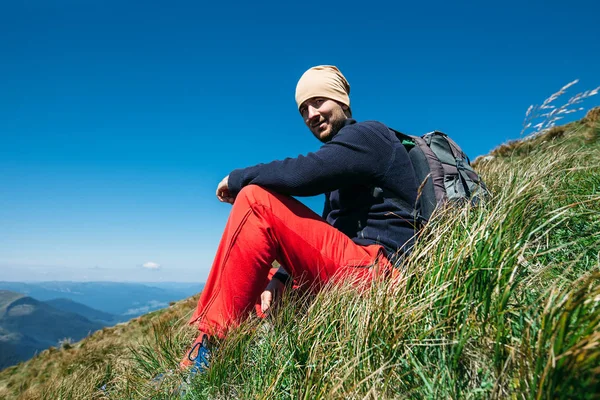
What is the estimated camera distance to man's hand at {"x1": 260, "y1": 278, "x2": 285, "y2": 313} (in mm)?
2768

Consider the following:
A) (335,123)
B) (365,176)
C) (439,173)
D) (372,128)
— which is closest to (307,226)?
(365,176)

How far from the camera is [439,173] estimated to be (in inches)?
108

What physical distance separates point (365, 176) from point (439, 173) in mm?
533

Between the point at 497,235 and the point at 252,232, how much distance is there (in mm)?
1425

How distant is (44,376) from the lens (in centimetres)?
947

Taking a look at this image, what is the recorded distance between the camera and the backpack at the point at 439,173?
8.54 feet

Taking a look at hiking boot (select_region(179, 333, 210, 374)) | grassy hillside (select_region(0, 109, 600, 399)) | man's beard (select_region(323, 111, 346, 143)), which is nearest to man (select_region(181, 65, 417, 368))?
hiking boot (select_region(179, 333, 210, 374))

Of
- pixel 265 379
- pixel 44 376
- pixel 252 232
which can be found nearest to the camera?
pixel 265 379

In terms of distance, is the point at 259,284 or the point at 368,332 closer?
the point at 368,332

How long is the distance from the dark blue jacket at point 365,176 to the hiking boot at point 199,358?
110cm

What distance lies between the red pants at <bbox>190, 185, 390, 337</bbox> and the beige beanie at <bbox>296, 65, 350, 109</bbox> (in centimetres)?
116

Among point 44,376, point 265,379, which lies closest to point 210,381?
point 265,379

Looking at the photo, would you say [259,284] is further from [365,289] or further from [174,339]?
[174,339]

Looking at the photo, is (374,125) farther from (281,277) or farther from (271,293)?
(271,293)
